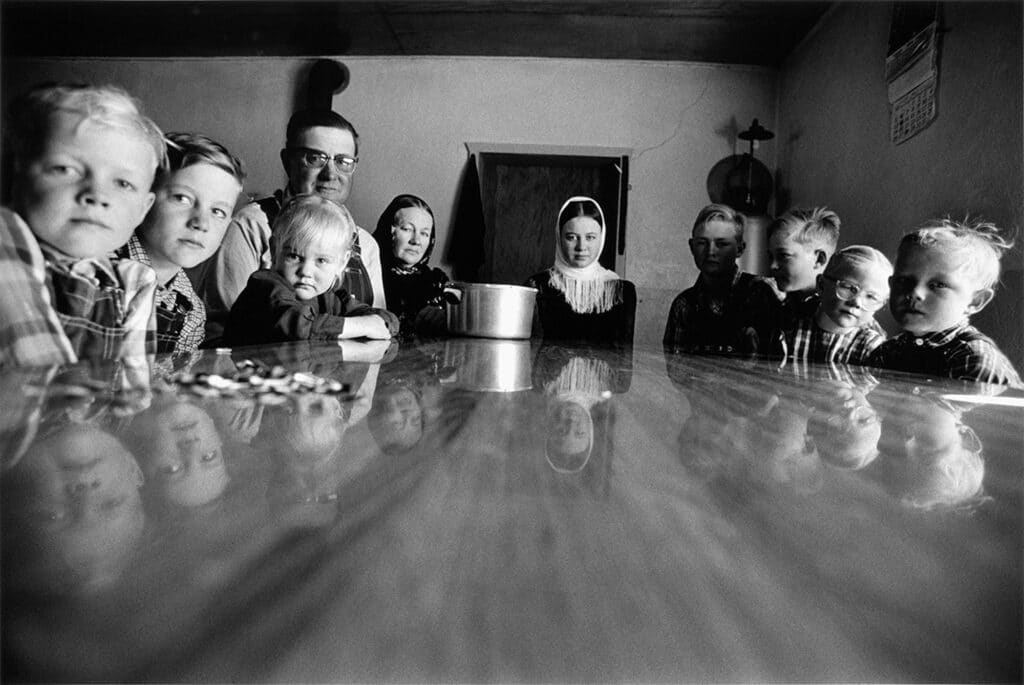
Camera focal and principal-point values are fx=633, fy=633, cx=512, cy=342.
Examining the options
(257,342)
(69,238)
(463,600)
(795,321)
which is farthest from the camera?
(795,321)

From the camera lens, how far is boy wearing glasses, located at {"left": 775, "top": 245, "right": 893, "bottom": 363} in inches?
49.4

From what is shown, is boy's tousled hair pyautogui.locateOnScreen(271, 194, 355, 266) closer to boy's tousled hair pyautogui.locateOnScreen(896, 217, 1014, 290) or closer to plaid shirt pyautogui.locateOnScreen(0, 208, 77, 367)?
plaid shirt pyautogui.locateOnScreen(0, 208, 77, 367)

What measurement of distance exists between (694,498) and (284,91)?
6.50 ft

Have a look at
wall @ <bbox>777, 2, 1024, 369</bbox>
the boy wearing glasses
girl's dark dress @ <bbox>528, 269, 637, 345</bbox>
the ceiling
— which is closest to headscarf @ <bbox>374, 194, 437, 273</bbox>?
girl's dark dress @ <bbox>528, 269, 637, 345</bbox>

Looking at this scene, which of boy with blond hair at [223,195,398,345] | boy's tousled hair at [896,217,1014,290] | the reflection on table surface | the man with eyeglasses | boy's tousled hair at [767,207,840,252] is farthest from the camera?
boy's tousled hair at [767,207,840,252]

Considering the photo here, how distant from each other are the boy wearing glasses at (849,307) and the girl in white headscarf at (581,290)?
590mm

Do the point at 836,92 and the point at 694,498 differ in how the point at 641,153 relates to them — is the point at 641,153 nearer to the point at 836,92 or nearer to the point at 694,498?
the point at 836,92

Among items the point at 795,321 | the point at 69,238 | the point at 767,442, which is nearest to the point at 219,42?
the point at 69,238

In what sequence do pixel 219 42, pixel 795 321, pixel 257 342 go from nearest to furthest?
pixel 257 342, pixel 795 321, pixel 219 42

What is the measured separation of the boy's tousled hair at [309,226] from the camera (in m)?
1.26

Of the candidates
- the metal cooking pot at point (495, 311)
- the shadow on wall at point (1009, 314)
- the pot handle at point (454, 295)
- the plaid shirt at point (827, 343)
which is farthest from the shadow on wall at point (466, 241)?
the shadow on wall at point (1009, 314)

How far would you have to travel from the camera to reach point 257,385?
15.9 inches

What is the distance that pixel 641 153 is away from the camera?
6.84 feet

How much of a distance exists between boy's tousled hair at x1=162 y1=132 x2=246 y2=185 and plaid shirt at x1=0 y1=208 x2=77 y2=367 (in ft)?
0.85
